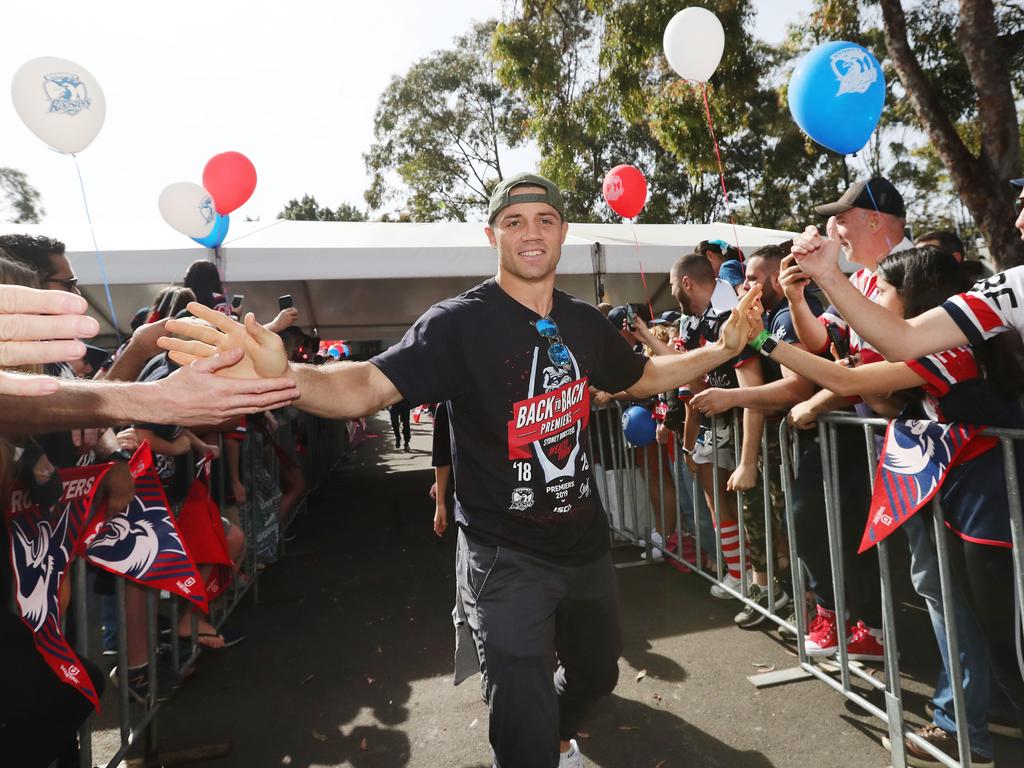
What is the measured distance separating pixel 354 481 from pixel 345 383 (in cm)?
901

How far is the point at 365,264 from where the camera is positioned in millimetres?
6844

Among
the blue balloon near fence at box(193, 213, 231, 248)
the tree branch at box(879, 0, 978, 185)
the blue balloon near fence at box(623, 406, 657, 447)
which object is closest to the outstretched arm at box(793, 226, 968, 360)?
the blue balloon near fence at box(623, 406, 657, 447)

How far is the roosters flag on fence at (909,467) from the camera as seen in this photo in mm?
2400

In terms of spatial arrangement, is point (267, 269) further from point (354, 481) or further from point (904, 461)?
point (904, 461)

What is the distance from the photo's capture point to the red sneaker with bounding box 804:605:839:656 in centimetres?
343

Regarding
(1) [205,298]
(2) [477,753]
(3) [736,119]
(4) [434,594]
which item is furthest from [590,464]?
(3) [736,119]

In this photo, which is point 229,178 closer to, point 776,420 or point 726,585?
point 776,420

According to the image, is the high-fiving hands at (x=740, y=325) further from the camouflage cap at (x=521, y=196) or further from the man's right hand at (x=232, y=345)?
the man's right hand at (x=232, y=345)

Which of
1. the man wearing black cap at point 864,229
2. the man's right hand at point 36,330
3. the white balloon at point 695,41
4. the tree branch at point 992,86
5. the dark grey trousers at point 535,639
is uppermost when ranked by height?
the tree branch at point 992,86

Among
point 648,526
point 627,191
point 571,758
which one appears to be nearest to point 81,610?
point 571,758

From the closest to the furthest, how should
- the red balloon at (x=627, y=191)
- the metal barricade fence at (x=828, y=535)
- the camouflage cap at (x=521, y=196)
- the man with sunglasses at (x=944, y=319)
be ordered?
the man with sunglasses at (x=944, y=319) < the metal barricade fence at (x=828, y=535) < the camouflage cap at (x=521, y=196) < the red balloon at (x=627, y=191)

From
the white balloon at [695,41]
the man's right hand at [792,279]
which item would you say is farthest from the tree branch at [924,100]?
the man's right hand at [792,279]

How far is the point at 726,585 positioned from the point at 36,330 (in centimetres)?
411

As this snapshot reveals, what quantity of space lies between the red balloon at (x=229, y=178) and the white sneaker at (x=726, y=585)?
508 cm
